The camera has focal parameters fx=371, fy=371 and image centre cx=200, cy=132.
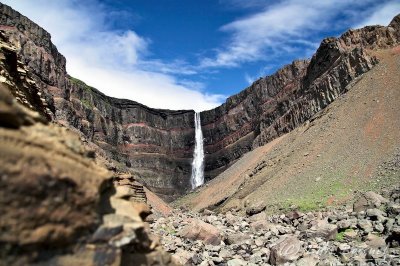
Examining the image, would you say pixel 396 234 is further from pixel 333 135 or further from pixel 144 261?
pixel 333 135

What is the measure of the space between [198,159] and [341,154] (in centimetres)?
7649

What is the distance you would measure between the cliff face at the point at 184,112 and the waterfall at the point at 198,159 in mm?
1692

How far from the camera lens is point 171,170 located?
10625 centimetres

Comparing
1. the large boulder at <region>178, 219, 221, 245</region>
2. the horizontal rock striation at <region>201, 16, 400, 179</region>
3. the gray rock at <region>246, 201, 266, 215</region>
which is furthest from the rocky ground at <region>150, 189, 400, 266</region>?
the horizontal rock striation at <region>201, 16, 400, 179</region>

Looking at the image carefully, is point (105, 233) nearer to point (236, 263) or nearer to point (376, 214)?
point (236, 263)

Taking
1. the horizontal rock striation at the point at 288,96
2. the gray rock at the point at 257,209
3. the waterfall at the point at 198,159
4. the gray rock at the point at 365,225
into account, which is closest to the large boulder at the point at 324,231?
the gray rock at the point at 365,225

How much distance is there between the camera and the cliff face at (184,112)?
179ft

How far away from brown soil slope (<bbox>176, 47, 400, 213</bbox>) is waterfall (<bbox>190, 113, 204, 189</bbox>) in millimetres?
50968

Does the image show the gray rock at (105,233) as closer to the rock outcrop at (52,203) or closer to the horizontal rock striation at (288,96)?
the rock outcrop at (52,203)

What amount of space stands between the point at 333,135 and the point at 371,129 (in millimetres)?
4992

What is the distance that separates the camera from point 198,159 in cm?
10962

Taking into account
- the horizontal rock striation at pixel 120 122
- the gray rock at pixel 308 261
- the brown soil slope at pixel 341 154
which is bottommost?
the gray rock at pixel 308 261

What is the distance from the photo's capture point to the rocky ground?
47.3ft

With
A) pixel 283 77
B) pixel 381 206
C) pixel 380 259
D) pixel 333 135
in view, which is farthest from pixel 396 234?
pixel 283 77
